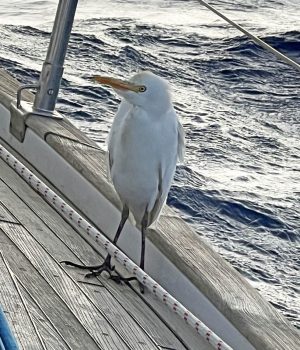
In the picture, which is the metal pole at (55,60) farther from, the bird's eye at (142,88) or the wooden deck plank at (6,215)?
the bird's eye at (142,88)

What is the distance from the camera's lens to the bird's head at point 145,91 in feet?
13.0

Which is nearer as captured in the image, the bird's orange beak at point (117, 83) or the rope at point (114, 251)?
the rope at point (114, 251)

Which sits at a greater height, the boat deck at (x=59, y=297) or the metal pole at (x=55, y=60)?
the metal pole at (x=55, y=60)

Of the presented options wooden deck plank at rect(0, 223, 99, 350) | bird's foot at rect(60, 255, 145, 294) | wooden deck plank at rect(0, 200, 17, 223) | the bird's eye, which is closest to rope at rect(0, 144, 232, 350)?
bird's foot at rect(60, 255, 145, 294)

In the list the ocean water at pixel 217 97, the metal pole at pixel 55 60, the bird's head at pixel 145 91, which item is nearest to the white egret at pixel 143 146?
the bird's head at pixel 145 91

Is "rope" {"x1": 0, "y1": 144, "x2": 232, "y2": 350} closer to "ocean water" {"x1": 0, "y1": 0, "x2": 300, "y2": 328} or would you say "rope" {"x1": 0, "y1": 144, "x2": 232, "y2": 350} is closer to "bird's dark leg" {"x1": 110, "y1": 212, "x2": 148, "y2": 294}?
"bird's dark leg" {"x1": 110, "y1": 212, "x2": 148, "y2": 294}

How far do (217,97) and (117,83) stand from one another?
23.1ft

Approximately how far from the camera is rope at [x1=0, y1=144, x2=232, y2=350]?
11.9 ft

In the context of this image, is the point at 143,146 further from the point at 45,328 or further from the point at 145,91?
the point at 45,328

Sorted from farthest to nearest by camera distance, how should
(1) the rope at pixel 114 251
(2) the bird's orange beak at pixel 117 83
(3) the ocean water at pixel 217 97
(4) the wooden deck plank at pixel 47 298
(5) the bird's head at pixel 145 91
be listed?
(3) the ocean water at pixel 217 97, (5) the bird's head at pixel 145 91, (2) the bird's orange beak at pixel 117 83, (1) the rope at pixel 114 251, (4) the wooden deck plank at pixel 47 298

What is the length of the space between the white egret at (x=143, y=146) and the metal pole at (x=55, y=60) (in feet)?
2.98

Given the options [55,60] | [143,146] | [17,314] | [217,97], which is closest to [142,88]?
[143,146]

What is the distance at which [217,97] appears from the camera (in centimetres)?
1093

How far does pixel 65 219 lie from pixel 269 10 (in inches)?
462
